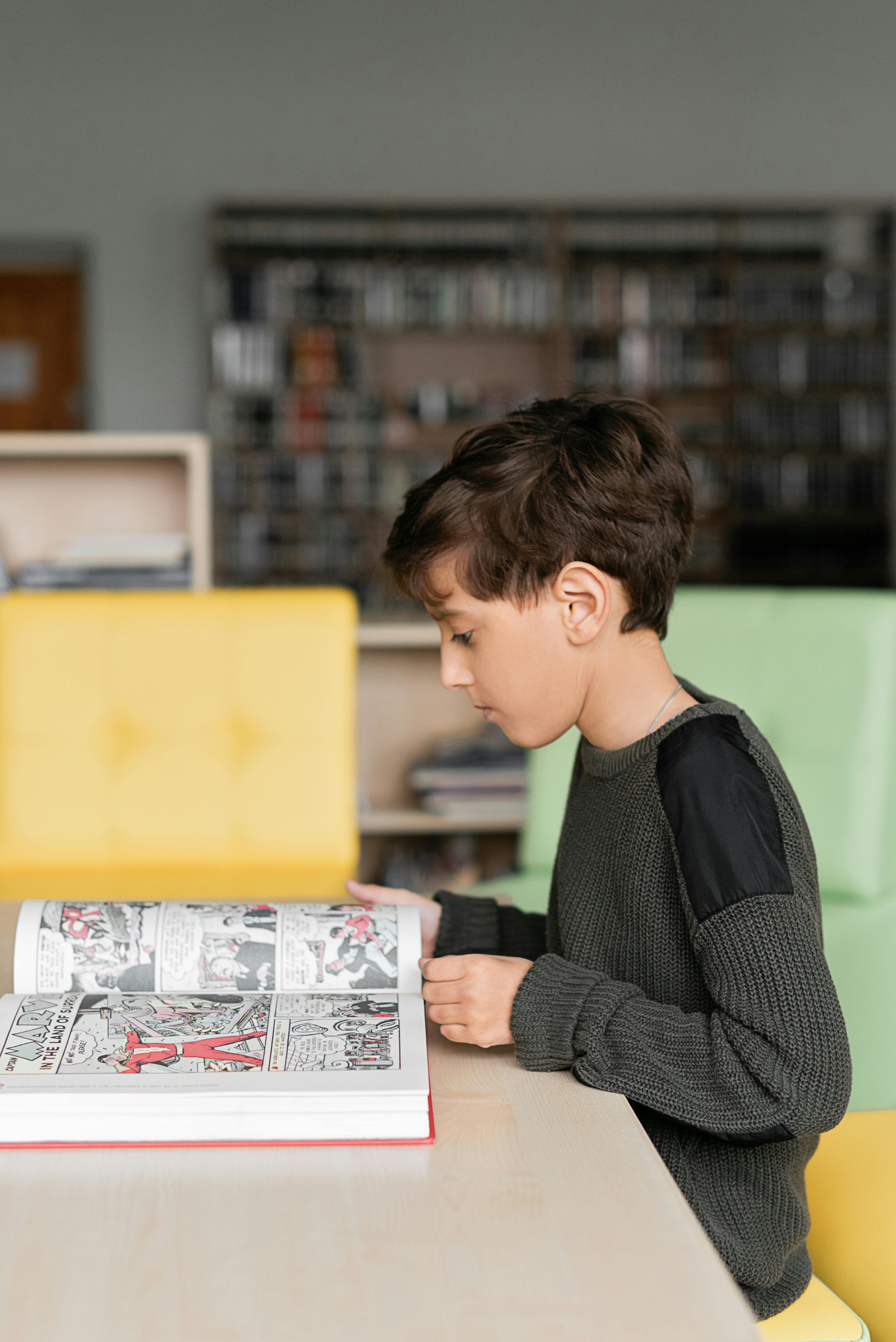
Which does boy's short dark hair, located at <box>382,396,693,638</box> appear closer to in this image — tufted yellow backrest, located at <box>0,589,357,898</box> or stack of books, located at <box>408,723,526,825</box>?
tufted yellow backrest, located at <box>0,589,357,898</box>

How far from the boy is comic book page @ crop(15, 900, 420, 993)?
0.18ft

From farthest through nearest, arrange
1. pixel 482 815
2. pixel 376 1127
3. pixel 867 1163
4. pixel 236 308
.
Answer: pixel 236 308, pixel 482 815, pixel 867 1163, pixel 376 1127

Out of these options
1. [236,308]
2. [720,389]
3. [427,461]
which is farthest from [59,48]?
[720,389]

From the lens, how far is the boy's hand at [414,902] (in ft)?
2.87

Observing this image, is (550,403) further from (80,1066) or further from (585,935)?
(80,1066)

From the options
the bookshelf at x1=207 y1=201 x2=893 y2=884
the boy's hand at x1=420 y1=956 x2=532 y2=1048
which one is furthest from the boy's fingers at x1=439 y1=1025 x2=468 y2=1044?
the bookshelf at x1=207 y1=201 x2=893 y2=884

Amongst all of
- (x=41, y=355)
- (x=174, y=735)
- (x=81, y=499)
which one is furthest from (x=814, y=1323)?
(x=41, y=355)

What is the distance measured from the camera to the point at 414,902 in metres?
0.89

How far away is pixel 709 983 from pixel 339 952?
0.22 m

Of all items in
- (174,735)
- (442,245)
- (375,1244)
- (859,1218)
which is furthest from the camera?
(442,245)

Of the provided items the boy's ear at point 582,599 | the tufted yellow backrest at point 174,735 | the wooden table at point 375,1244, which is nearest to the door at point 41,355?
the tufted yellow backrest at point 174,735

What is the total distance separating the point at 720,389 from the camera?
4.85 m

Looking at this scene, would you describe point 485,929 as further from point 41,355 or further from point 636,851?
point 41,355

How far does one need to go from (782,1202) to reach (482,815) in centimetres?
155
